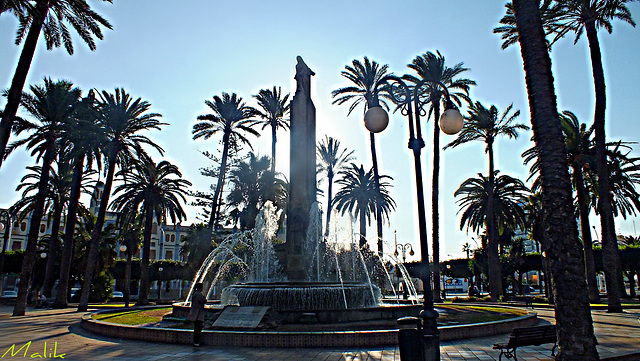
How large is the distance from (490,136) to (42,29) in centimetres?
2890

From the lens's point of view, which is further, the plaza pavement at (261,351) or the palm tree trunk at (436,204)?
the palm tree trunk at (436,204)

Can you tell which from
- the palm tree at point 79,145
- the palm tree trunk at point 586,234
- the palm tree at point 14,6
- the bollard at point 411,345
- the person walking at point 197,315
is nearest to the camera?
the bollard at point 411,345

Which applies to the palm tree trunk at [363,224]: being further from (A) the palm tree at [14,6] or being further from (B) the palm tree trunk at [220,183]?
(A) the palm tree at [14,6]

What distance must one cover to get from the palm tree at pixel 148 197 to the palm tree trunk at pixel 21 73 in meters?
13.7

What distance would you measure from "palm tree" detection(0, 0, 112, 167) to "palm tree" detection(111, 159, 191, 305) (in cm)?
1219

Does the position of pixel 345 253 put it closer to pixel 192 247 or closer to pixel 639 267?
pixel 192 247

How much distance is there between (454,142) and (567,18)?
40.8 feet

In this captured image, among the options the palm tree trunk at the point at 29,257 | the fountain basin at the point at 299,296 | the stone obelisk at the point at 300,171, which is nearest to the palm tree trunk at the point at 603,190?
the fountain basin at the point at 299,296

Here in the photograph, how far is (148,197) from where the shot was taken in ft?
104

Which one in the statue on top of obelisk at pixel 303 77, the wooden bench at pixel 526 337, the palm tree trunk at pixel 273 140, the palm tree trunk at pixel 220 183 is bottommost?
the wooden bench at pixel 526 337

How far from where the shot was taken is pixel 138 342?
34.2 feet

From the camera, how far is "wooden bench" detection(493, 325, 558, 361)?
7402 millimetres

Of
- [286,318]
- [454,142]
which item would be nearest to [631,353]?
[286,318]

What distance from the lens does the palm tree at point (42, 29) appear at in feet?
52.2
